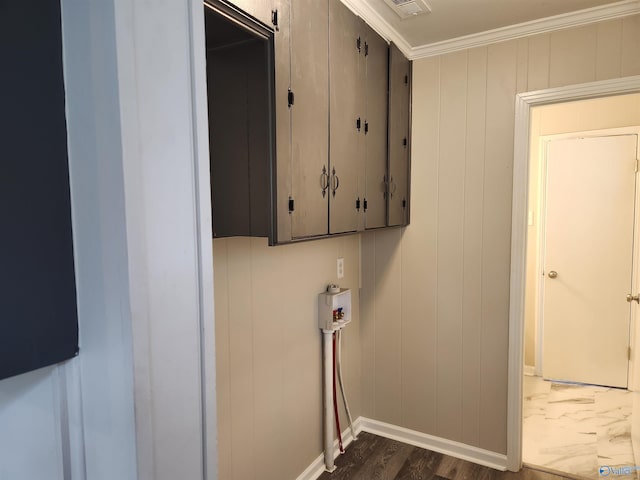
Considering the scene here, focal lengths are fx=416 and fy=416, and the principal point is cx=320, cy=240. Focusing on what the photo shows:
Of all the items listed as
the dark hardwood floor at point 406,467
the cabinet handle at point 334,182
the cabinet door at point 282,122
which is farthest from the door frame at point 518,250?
the cabinet door at point 282,122

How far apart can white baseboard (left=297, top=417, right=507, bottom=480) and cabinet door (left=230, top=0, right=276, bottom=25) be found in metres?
2.19

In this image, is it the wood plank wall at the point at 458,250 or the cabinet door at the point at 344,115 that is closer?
the cabinet door at the point at 344,115

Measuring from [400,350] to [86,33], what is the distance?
261cm

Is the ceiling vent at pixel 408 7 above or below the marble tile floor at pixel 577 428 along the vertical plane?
above

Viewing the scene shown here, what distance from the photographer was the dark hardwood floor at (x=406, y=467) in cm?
237

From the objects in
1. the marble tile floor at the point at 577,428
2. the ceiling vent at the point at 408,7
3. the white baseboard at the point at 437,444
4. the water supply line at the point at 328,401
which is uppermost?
the ceiling vent at the point at 408,7

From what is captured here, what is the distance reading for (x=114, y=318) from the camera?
486 mm

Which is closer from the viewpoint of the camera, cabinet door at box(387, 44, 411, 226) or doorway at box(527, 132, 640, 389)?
cabinet door at box(387, 44, 411, 226)

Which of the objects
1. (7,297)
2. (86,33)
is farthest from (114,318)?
A: (86,33)

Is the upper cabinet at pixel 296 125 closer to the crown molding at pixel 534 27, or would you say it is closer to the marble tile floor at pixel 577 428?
the crown molding at pixel 534 27

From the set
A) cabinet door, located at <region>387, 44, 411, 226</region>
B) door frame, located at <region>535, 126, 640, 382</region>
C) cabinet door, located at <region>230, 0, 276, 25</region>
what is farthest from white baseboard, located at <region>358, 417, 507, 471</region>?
cabinet door, located at <region>230, 0, 276, 25</region>

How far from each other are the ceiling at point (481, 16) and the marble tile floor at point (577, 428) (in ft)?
8.19

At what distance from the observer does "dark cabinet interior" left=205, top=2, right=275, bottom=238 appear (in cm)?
140

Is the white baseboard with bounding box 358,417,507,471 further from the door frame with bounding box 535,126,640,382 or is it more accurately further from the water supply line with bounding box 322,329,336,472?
the door frame with bounding box 535,126,640,382
